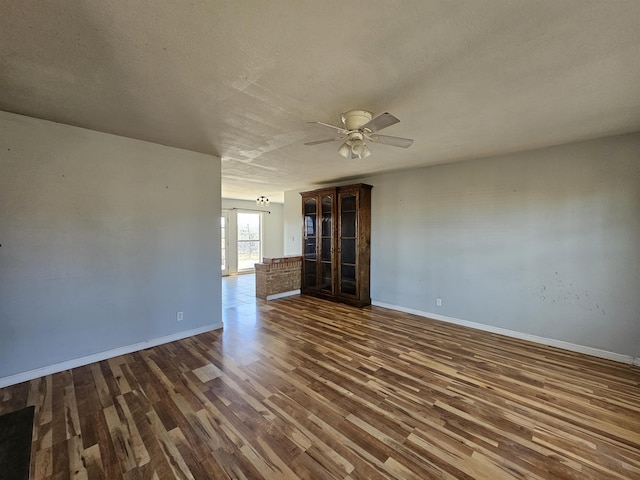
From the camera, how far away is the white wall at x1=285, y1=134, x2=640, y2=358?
2.89 meters

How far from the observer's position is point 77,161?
2.71 m

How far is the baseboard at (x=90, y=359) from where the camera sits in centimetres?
244

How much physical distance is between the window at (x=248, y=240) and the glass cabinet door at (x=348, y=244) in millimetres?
4660

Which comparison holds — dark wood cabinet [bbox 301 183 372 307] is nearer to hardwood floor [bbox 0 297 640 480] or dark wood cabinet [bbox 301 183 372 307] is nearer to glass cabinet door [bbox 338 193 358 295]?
glass cabinet door [bbox 338 193 358 295]

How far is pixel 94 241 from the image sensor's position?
9.30 feet

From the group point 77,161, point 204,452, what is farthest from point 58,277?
point 204,452

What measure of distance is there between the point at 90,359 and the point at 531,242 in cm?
541

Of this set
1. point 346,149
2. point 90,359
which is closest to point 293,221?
point 346,149

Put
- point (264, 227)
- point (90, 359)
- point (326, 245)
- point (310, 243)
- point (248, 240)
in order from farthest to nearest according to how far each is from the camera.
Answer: point (264, 227) → point (248, 240) → point (310, 243) → point (326, 245) → point (90, 359)

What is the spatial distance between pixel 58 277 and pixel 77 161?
3.94ft

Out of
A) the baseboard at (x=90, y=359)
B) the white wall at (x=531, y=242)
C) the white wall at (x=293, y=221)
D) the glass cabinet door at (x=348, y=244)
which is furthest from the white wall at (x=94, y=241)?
the white wall at (x=531, y=242)

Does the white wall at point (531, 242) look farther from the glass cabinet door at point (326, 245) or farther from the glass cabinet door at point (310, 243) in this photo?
the glass cabinet door at point (310, 243)

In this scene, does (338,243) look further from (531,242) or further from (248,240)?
(248,240)

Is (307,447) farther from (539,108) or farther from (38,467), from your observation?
(539,108)
